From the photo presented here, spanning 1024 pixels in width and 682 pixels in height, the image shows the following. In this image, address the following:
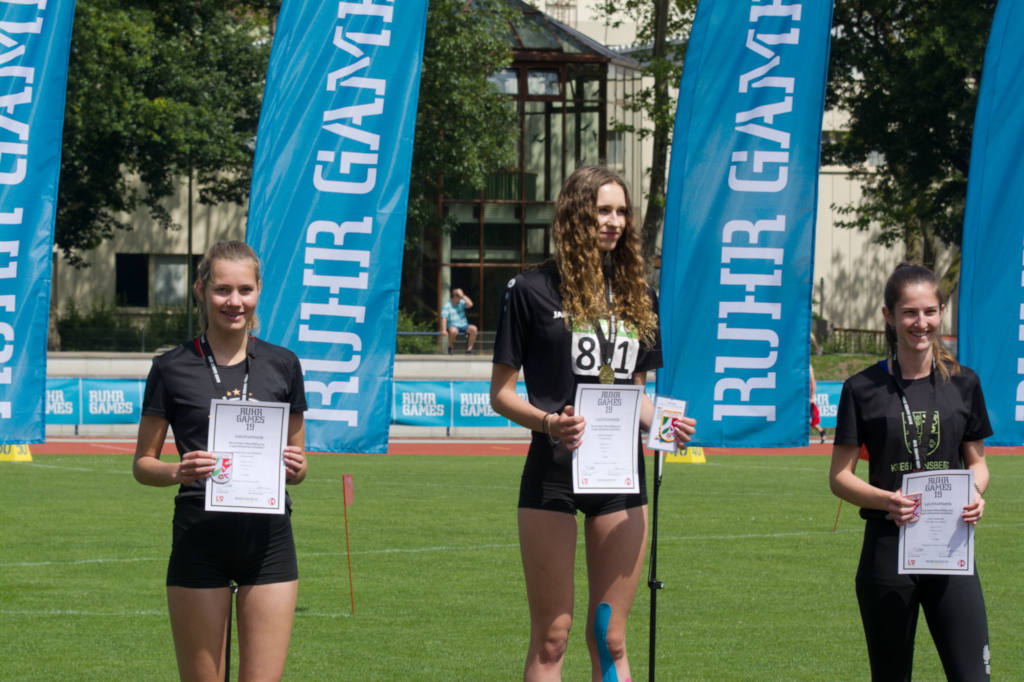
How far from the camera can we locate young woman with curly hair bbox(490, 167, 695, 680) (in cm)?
502

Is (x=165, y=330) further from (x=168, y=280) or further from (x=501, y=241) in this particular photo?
(x=501, y=241)

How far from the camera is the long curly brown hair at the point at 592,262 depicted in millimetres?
5078

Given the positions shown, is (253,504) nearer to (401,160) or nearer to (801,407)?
(401,160)

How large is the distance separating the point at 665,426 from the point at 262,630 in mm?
1746

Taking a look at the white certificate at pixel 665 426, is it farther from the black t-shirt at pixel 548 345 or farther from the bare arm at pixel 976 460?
the bare arm at pixel 976 460

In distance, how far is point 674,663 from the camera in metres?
7.98

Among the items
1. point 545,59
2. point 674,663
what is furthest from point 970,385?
point 545,59

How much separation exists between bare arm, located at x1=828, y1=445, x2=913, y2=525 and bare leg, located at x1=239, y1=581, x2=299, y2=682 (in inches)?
74.4

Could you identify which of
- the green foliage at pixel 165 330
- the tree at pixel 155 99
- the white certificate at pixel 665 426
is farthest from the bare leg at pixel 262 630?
the tree at pixel 155 99

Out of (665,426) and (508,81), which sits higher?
(508,81)

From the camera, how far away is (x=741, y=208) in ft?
27.5

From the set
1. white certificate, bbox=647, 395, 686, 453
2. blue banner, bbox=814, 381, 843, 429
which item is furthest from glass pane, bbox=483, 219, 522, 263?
white certificate, bbox=647, 395, 686, 453

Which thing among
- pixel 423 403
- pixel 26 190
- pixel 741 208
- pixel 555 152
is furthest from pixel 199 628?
pixel 555 152

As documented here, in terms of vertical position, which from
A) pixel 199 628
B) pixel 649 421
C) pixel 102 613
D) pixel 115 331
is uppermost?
pixel 649 421
